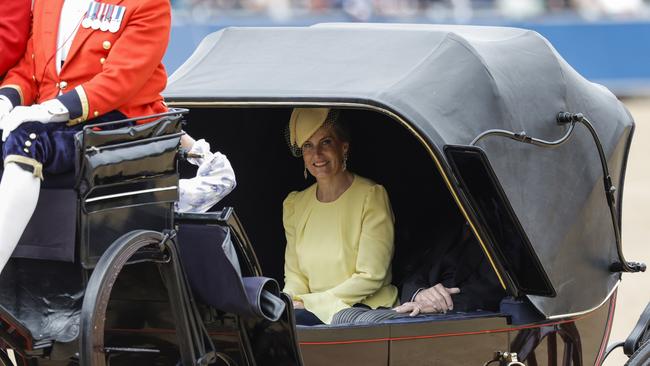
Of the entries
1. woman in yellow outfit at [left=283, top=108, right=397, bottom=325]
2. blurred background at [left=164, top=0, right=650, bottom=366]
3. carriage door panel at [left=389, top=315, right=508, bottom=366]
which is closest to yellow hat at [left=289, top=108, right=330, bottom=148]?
woman in yellow outfit at [left=283, top=108, right=397, bottom=325]

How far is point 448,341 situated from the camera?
447 centimetres

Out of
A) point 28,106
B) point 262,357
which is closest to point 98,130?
point 28,106

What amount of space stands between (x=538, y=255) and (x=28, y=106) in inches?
68.3

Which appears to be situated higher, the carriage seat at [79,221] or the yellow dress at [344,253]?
the carriage seat at [79,221]

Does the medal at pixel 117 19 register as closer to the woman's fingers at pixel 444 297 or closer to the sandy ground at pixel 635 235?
the woman's fingers at pixel 444 297

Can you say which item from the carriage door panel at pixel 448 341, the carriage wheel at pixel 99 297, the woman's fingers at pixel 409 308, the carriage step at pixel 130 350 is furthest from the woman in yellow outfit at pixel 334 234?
the carriage wheel at pixel 99 297

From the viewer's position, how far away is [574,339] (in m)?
4.77

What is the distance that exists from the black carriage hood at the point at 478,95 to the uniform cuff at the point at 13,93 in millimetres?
900

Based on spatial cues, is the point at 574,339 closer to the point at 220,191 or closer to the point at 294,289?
the point at 294,289

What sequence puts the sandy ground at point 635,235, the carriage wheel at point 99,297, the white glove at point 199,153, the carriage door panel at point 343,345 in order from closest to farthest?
the carriage wheel at point 99,297 < the white glove at point 199,153 < the carriage door panel at point 343,345 < the sandy ground at point 635,235

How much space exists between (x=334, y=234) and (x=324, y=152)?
0.31m

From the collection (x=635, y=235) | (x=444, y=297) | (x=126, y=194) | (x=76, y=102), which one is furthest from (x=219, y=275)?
(x=635, y=235)

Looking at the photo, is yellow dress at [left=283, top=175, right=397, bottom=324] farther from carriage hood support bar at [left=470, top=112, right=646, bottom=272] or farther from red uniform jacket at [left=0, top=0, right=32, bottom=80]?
red uniform jacket at [left=0, top=0, right=32, bottom=80]

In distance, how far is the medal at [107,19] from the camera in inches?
146
